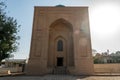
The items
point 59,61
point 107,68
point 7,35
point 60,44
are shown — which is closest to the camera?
point 7,35

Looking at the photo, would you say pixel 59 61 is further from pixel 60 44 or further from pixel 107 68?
pixel 107 68

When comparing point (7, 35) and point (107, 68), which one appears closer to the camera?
point (7, 35)

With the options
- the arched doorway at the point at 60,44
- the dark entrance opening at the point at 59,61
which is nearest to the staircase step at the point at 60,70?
the arched doorway at the point at 60,44

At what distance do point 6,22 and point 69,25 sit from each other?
1124cm

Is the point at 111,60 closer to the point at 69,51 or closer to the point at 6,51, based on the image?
the point at 69,51

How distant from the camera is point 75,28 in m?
22.4

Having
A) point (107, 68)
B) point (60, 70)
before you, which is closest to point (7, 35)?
point (60, 70)

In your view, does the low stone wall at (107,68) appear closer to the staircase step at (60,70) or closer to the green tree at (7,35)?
the staircase step at (60,70)

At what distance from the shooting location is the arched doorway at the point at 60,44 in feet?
75.7

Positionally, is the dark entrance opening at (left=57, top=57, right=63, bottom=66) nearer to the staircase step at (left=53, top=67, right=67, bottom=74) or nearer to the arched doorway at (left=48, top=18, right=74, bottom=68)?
the arched doorway at (left=48, top=18, right=74, bottom=68)

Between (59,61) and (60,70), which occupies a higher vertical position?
(59,61)

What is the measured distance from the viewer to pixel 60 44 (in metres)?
24.0

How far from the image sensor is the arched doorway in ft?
75.7

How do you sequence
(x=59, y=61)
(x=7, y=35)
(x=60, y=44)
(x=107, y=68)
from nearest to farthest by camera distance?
(x=7, y=35), (x=59, y=61), (x=60, y=44), (x=107, y=68)
